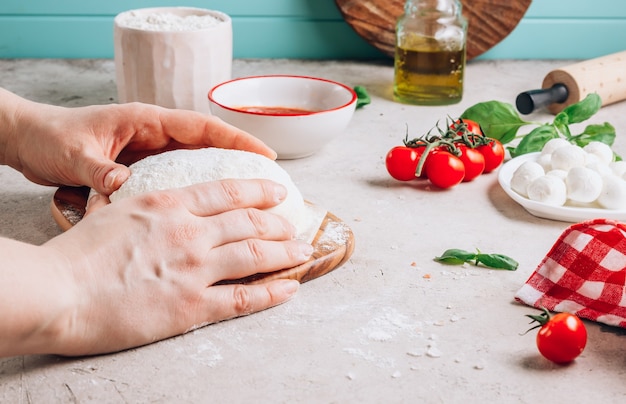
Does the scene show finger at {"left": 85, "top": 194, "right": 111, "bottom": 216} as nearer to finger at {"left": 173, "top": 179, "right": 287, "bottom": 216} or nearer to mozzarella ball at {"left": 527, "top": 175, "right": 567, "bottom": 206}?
finger at {"left": 173, "top": 179, "right": 287, "bottom": 216}

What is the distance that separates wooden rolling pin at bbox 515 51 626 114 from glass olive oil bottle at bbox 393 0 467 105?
0.57 feet

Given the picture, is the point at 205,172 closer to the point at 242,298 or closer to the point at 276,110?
the point at 242,298

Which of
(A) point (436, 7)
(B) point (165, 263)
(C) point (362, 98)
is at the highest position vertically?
(A) point (436, 7)

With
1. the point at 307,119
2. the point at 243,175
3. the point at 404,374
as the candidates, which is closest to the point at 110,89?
the point at 307,119

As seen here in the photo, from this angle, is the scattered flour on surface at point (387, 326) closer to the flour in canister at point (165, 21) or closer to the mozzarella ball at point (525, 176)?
the mozzarella ball at point (525, 176)

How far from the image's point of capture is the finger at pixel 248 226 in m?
Answer: 1.03

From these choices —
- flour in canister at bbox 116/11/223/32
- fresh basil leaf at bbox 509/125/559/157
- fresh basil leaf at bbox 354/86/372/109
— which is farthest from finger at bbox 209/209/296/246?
fresh basil leaf at bbox 354/86/372/109

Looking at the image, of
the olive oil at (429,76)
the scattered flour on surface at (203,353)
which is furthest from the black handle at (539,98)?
the scattered flour on surface at (203,353)

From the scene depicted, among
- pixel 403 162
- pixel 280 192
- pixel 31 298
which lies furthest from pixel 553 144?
pixel 31 298

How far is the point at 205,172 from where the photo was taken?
1159mm

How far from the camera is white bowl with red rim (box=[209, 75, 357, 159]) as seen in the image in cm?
155

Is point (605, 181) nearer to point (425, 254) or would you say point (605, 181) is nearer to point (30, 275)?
point (425, 254)

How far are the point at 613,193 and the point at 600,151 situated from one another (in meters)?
0.16

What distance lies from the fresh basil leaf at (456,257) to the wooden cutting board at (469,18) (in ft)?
3.96
